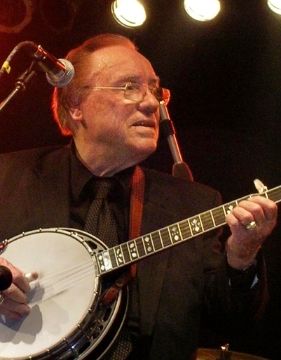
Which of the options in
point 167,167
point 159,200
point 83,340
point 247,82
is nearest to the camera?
point 83,340

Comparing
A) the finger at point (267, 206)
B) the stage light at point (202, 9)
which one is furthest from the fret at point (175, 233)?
the stage light at point (202, 9)

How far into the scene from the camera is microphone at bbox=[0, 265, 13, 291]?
2.14m

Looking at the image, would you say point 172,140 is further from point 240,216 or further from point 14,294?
point 14,294

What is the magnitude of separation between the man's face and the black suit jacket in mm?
190

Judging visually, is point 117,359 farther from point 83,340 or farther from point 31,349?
point 31,349

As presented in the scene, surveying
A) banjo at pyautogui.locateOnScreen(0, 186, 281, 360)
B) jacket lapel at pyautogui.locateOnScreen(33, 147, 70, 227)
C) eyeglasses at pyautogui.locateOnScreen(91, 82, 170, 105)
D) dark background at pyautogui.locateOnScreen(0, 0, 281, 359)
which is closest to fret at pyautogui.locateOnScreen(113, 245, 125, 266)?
banjo at pyautogui.locateOnScreen(0, 186, 281, 360)

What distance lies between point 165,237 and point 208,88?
2493 millimetres

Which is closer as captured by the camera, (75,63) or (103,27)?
(75,63)

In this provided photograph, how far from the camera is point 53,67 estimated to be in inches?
87.4

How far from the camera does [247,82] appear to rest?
445 cm

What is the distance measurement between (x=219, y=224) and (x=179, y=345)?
1.84 feet

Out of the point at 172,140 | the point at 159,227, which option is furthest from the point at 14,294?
the point at 172,140

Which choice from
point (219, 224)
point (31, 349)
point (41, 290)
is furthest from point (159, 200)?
point (31, 349)

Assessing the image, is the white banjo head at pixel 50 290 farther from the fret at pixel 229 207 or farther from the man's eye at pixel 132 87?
the man's eye at pixel 132 87
